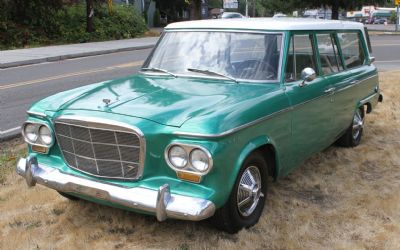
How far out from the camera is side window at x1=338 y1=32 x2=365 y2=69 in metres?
5.86

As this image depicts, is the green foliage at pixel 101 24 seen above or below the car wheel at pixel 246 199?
above

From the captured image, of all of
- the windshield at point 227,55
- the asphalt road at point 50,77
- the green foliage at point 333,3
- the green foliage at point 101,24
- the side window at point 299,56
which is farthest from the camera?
the green foliage at point 333,3

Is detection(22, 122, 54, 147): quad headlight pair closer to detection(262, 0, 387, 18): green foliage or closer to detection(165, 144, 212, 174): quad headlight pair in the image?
detection(165, 144, 212, 174): quad headlight pair

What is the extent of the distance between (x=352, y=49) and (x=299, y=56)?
173 cm

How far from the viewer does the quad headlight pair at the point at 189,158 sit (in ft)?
11.1

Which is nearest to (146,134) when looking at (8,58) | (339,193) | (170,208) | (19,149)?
(170,208)

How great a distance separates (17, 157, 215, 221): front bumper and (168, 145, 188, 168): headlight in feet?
0.58

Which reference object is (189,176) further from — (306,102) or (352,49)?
(352,49)

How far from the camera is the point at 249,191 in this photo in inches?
157

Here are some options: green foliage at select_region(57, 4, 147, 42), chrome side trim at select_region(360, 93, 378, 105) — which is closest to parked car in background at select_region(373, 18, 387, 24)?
green foliage at select_region(57, 4, 147, 42)

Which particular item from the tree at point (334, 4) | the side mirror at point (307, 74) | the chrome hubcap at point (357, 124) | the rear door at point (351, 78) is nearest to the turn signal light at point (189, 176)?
the side mirror at point (307, 74)

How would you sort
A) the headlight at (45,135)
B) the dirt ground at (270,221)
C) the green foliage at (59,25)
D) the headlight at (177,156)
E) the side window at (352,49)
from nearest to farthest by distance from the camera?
the headlight at (177,156), the dirt ground at (270,221), the headlight at (45,135), the side window at (352,49), the green foliage at (59,25)

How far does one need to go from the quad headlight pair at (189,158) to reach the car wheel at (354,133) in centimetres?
343

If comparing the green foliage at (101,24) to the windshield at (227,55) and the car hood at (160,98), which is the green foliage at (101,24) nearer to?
the windshield at (227,55)
